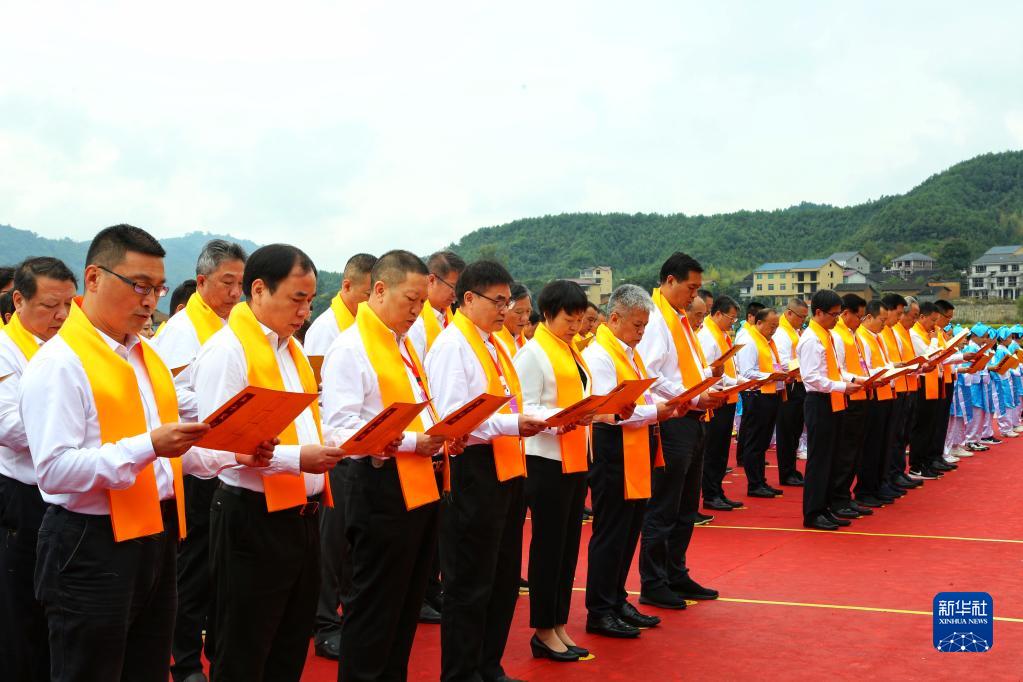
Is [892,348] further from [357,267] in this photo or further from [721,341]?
[357,267]

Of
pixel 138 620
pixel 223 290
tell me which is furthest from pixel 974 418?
pixel 138 620

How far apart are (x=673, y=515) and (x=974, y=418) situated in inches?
419

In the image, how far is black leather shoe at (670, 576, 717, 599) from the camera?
6301 millimetres

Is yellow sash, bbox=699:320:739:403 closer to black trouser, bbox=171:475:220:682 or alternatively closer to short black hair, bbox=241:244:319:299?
black trouser, bbox=171:475:220:682

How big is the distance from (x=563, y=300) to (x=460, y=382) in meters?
1.04

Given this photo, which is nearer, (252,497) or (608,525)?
(252,497)

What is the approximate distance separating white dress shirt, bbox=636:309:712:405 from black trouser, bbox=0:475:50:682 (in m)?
3.75

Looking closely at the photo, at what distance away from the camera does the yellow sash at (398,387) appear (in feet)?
12.3

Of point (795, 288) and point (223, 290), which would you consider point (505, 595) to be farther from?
point (795, 288)

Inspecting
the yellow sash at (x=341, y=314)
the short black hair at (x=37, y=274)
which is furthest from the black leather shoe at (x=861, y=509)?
the short black hair at (x=37, y=274)

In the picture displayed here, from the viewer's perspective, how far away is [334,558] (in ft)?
17.7

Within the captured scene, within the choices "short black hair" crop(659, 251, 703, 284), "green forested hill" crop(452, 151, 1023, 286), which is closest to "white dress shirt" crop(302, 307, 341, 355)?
"short black hair" crop(659, 251, 703, 284)

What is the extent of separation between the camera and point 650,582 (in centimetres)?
615

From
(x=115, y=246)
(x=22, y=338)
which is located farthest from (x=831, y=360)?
(x=115, y=246)
